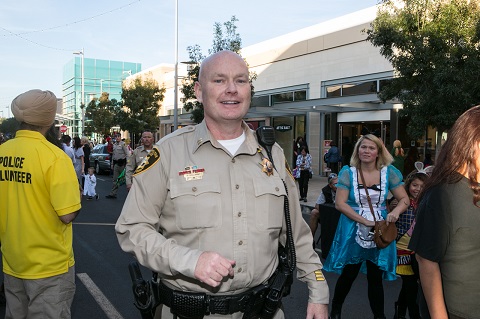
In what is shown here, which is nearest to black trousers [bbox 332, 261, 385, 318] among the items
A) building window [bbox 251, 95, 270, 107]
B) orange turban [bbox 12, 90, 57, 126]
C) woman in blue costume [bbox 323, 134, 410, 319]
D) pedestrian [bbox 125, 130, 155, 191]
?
woman in blue costume [bbox 323, 134, 410, 319]

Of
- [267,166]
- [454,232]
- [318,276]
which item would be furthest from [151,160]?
[454,232]

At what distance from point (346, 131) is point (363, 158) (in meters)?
15.7

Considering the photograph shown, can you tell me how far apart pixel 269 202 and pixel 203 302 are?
0.55 m

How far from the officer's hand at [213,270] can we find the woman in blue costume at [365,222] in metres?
2.94

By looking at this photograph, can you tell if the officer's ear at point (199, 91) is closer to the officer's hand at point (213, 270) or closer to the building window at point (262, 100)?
the officer's hand at point (213, 270)

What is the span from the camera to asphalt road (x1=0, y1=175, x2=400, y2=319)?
4934 millimetres

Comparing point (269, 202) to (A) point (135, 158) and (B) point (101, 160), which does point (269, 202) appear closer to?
(A) point (135, 158)

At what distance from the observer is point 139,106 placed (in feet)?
112

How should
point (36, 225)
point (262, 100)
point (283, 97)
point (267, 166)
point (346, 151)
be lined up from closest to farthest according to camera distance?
1. point (267, 166)
2. point (36, 225)
3. point (346, 151)
4. point (283, 97)
5. point (262, 100)

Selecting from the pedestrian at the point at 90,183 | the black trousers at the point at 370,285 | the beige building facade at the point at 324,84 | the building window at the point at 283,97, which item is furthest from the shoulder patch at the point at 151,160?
the building window at the point at 283,97

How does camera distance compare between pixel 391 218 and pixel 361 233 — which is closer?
pixel 391 218

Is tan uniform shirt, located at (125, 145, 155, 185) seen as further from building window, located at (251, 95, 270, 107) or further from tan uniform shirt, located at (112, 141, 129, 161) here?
building window, located at (251, 95, 270, 107)

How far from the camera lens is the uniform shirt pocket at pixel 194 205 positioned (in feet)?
6.85

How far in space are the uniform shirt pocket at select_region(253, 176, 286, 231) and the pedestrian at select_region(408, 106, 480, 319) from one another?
2.24 ft
